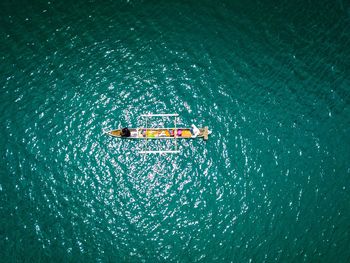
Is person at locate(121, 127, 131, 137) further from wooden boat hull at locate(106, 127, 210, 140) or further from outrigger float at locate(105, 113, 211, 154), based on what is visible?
wooden boat hull at locate(106, 127, 210, 140)

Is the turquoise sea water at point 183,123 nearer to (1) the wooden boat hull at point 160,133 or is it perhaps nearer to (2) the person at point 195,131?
(1) the wooden boat hull at point 160,133

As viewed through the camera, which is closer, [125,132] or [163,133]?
[125,132]

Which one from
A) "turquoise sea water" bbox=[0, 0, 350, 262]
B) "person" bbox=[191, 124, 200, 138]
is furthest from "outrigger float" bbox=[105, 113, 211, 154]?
"turquoise sea water" bbox=[0, 0, 350, 262]

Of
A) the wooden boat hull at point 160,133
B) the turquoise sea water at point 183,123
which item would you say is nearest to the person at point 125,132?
the wooden boat hull at point 160,133

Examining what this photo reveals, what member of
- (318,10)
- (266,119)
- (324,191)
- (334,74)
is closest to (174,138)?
(266,119)

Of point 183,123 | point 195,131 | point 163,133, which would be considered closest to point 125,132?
point 163,133

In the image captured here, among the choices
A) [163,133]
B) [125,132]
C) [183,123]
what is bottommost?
[163,133]

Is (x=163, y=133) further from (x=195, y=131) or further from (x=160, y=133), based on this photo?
(x=195, y=131)
